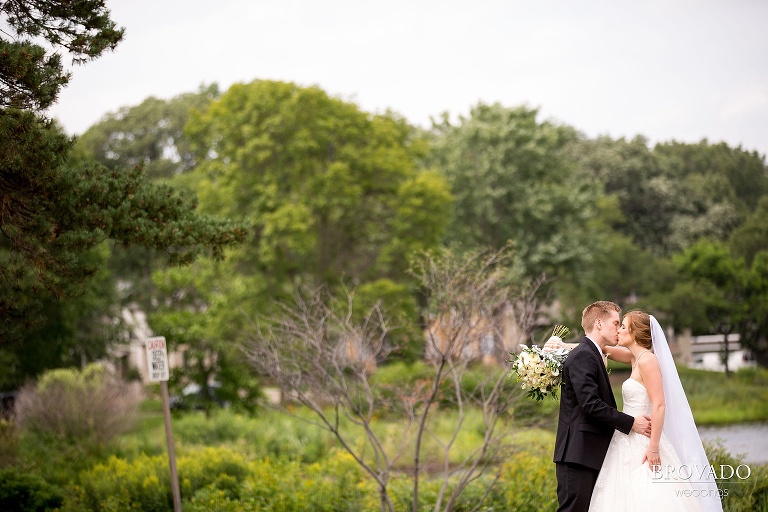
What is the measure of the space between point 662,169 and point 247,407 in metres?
35.2

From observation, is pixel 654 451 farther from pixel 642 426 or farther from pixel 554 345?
pixel 554 345

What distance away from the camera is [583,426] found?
6.39 m

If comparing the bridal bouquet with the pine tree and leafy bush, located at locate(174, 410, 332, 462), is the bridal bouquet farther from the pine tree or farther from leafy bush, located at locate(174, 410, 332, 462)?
leafy bush, located at locate(174, 410, 332, 462)

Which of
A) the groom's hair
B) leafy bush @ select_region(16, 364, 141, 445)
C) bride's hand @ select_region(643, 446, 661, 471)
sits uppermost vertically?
the groom's hair

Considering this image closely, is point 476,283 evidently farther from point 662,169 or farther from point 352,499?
point 662,169

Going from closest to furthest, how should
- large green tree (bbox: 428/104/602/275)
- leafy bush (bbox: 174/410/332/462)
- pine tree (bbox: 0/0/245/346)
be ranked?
pine tree (bbox: 0/0/245/346) → leafy bush (bbox: 174/410/332/462) → large green tree (bbox: 428/104/602/275)

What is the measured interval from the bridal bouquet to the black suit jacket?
196mm

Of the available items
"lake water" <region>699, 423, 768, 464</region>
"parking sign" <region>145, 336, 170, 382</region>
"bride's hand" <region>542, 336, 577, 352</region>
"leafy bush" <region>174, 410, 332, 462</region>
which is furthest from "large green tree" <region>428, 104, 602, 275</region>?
"bride's hand" <region>542, 336, 577, 352</region>

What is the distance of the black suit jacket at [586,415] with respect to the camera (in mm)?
6289

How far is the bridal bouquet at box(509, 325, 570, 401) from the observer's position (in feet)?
22.0

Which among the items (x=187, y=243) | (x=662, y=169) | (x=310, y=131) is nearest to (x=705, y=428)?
(x=310, y=131)

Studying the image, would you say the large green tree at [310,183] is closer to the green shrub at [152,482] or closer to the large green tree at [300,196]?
Answer: the large green tree at [300,196]

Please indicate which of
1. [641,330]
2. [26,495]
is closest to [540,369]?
[641,330]

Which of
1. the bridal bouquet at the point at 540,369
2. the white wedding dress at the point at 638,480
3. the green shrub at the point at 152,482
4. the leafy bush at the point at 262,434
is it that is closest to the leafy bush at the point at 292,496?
the green shrub at the point at 152,482
